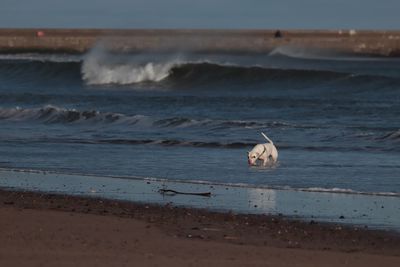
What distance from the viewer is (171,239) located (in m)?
9.32

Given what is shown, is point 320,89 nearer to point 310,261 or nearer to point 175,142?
point 175,142

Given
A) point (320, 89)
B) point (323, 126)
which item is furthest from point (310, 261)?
point (320, 89)

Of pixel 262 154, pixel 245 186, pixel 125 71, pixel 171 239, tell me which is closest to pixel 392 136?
pixel 262 154

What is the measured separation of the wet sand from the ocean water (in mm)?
2767

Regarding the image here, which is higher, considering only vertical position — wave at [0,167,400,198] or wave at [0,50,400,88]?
wave at [0,50,400,88]

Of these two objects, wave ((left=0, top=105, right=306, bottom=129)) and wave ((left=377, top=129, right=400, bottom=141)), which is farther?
wave ((left=0, top=105, right=306, bottom=129))

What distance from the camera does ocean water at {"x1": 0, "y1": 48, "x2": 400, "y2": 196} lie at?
49.5 feet

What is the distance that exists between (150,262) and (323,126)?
1402 cm

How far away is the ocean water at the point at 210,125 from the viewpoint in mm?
15078

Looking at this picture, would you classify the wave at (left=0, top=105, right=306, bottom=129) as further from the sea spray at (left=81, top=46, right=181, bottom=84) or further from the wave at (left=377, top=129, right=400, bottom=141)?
the sea spray at (left=81, top=46, right=181, bottom=84)

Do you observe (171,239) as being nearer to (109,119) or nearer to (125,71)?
(109,119)

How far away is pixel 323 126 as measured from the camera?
21953 mm

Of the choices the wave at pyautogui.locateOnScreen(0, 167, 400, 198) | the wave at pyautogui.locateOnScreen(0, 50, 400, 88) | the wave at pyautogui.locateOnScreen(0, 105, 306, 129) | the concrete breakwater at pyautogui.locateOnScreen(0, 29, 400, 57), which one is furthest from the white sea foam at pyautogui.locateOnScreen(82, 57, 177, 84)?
the wave at pyautogui.locateOnScreen(0, 167, 400, 198)

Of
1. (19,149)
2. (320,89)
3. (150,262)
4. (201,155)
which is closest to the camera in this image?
(150,262)
